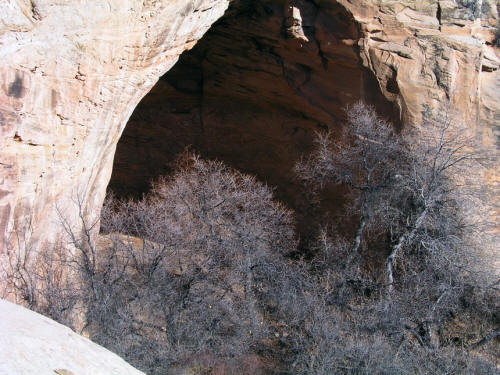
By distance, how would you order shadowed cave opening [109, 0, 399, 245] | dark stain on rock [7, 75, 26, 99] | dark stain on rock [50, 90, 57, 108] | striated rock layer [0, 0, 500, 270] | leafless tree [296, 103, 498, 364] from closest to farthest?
dark stain on rock [7, 75, 26, 99]
striated rock layer [0, 0, 500, 270]
dark stain on rock [50, 90, 57, 108]
leafless tree [296, 103, 498, 364]
shadowed cave opening [109, 0, 399, 245]

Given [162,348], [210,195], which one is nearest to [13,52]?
[162,348]

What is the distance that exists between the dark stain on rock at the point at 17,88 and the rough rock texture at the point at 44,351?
142 inches

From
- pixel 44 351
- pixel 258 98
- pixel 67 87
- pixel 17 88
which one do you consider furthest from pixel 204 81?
pixel 44 351

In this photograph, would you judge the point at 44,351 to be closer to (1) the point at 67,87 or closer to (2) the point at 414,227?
(1) the point at 67,87

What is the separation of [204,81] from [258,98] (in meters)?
1.46

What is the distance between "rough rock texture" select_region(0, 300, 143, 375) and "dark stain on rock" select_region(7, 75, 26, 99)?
359 centimetres

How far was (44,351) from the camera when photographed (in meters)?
2.92

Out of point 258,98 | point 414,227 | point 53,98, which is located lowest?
point 414,227

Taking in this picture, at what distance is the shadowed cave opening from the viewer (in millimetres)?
10383

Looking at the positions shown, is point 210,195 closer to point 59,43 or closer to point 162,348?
point 162,348

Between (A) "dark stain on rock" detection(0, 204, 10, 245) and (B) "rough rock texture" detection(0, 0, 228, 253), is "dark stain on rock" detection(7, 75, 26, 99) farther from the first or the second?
(A) "dark stain on rock" detection(0, 204, 10, 245)

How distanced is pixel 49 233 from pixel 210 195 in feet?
11.8

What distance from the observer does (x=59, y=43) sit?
270 inches

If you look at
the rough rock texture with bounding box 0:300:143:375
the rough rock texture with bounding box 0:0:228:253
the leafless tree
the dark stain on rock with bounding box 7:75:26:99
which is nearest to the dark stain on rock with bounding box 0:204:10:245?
the rough rock texture with bounding box 0:0:228:253
